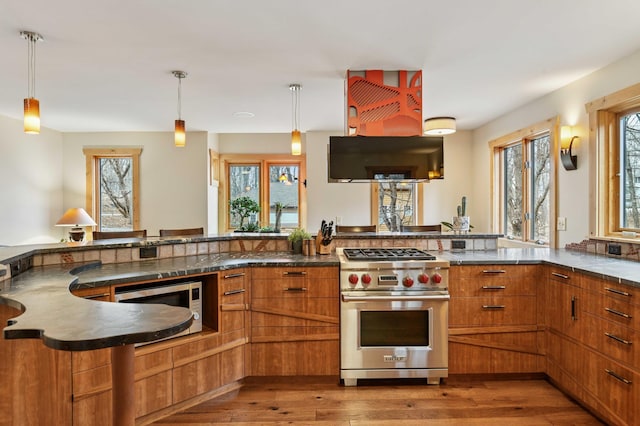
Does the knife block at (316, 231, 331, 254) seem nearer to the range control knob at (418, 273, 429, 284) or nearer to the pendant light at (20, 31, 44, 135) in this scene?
the range control knob at (418, 273, 429, 284)

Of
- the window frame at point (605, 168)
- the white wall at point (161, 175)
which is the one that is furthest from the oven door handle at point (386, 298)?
the white wall at point (161, 175)

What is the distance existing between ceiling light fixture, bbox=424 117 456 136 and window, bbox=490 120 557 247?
75 centimetres

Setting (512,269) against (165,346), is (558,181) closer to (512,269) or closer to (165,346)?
(512,269)

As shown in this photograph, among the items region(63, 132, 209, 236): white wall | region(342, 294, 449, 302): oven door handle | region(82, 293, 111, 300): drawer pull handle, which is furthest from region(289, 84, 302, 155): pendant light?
region(82, 293, 111, 300): drawer pull handle

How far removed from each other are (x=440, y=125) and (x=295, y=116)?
68.9 inches

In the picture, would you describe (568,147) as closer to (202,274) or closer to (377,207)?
(377,207)

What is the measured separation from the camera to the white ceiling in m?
2.25

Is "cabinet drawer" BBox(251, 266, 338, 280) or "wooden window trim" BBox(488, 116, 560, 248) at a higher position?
"wooden window trim" BBox(488, 116, 560, 248)

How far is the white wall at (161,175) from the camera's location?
6.01 meters

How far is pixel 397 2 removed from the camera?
2184mm

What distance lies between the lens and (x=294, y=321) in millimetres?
2701

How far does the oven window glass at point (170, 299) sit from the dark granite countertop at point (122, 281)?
0.13 m

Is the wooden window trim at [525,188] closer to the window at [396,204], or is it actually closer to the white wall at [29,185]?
the window at [396,204]

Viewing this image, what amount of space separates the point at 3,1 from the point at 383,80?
257 cm
